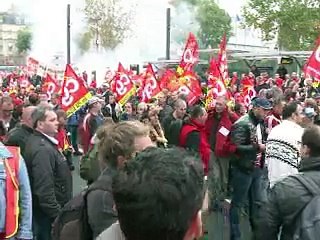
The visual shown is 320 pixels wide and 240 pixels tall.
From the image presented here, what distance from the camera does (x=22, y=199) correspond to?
451 cm

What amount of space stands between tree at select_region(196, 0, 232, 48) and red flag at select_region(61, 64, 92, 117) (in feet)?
265

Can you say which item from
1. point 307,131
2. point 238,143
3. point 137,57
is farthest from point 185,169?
point 137,57

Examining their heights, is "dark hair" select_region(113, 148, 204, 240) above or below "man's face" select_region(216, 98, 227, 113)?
above

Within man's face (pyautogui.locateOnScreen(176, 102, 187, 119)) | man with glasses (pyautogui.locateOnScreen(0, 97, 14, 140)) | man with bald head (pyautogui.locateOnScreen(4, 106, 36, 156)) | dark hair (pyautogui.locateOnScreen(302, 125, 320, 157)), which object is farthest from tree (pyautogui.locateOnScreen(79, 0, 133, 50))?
dark hair (pyautogui.locateOnScreen(302, 125, 320, 157))

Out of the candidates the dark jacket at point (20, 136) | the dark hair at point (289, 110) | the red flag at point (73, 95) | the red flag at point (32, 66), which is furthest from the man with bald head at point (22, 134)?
the red flag at point (32, 66)

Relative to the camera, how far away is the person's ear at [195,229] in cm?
192

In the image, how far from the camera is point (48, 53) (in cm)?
9169

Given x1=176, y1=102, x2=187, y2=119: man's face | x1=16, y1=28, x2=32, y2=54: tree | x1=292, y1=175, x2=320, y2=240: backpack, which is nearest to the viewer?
x1=292, y1=175, x2=320, y2=240: backpack

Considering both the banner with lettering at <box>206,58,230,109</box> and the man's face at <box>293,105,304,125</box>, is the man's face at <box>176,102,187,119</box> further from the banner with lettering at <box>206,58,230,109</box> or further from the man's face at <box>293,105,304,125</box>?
the man's face at <box>293,105,304,125</box>

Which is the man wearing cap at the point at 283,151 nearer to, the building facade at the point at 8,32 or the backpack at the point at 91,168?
the backpack at the point at 91,168

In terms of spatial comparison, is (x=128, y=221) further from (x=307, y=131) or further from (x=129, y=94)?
(x=129, y=94)

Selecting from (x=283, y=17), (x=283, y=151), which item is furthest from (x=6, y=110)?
(x=283, y=17)

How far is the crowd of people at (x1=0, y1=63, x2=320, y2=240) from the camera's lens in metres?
1.91

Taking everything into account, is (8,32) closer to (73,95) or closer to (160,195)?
(73,95)
